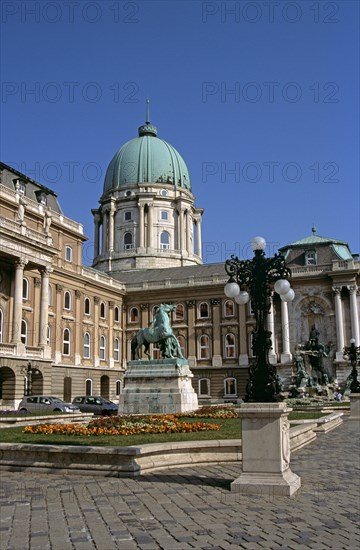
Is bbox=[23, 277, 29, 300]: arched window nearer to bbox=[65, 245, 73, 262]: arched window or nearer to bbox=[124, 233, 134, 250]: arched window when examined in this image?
bbox=[65, 245, 73, 262]: arched window

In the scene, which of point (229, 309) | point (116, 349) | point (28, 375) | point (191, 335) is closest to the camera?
A: point (28, 375)

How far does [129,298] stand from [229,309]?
13446mm

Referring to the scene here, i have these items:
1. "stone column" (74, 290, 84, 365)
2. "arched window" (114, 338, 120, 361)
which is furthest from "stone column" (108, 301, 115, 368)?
"stone column" (74, 290, 84, 365)

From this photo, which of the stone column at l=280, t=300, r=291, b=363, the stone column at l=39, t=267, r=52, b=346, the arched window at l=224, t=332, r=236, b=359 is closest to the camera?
the stone column at l=39, t=267, r=52, b=346

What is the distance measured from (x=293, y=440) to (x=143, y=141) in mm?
85596

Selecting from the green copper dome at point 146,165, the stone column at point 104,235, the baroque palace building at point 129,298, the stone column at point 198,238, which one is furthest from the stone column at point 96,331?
the stone column at point 198,238

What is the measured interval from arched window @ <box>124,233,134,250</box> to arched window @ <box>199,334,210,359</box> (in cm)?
2448

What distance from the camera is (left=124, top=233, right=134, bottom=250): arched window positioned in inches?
3563

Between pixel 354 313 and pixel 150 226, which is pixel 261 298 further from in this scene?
pixel 150 226

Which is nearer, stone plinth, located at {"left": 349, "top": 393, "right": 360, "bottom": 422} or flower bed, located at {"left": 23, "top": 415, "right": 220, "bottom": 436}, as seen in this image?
flower bed, located at {"left": 23, "top": 415, "right": 220, "bottom": 436}

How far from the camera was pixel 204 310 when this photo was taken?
72438mm

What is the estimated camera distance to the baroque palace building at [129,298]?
4888 cm

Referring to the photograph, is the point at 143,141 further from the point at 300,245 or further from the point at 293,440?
the point at 293,440

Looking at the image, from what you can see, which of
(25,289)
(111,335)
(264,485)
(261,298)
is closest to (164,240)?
(111,335)
